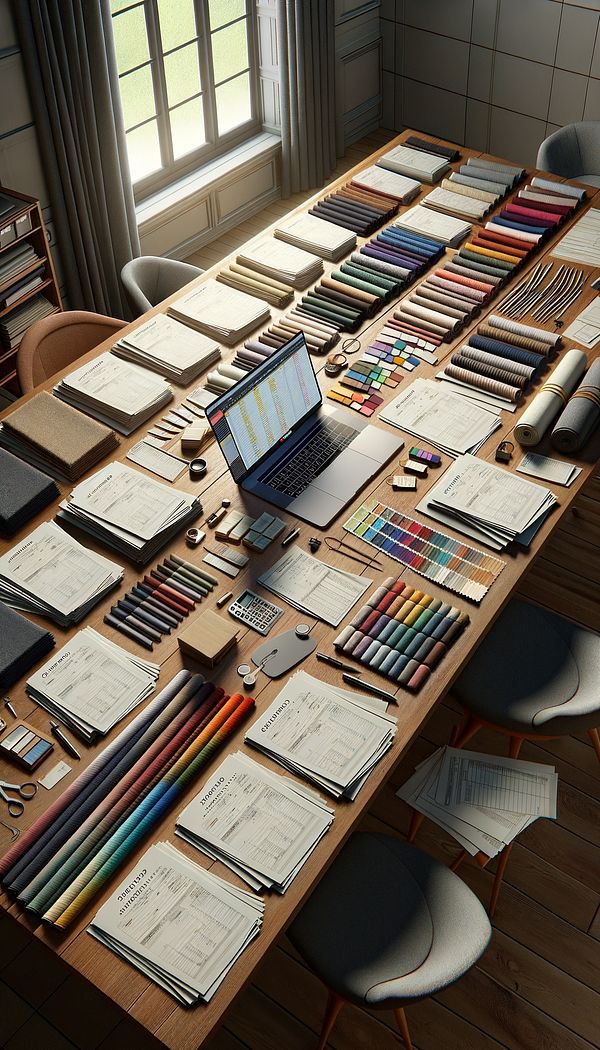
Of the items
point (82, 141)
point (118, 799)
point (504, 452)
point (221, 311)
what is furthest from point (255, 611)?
point (82, 141)

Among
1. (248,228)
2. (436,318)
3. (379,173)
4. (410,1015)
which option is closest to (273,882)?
(410,1015)

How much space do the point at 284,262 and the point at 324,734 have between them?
7.67ft

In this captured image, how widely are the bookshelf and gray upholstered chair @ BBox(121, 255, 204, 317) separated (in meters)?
0.45

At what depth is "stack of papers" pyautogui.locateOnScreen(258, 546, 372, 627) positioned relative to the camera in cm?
285

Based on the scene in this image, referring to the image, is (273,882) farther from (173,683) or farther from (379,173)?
(379,173)

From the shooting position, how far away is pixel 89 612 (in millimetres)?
2879

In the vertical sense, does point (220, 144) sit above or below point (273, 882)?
above

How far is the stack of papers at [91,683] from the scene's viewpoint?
259 centimetres

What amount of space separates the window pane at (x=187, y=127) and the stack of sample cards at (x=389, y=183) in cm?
158

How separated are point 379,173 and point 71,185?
1595 mm

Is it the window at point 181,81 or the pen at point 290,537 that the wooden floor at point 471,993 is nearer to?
the pen at point 290,537

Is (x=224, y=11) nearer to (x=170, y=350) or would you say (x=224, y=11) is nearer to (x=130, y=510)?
(x=170, y=350)

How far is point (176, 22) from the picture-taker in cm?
532

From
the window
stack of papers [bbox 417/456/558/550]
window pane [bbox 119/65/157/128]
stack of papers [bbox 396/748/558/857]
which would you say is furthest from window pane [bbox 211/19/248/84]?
stack of papers [bbox 396/748/558/857]
